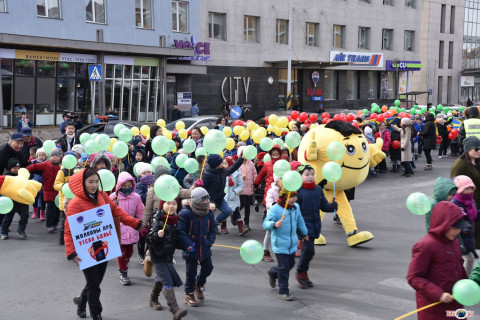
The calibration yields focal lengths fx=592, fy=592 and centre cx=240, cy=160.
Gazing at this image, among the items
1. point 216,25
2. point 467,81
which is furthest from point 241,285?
point 467,81

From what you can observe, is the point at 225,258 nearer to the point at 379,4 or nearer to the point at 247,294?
the point at 247,294

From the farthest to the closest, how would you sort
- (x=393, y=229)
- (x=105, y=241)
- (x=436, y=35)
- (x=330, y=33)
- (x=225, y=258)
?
1. (x=436, y=35)
2. (x=330, y=33)
3. (x=393, y=229)
4. (x=225, y=258)
5. (x=105, y=241)

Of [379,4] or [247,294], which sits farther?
Result: [379,4]

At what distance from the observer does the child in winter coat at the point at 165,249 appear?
21.2 feet

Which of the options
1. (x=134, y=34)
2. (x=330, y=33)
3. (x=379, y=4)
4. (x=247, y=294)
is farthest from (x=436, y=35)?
(x=247, y=294)

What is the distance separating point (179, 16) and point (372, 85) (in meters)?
20.2

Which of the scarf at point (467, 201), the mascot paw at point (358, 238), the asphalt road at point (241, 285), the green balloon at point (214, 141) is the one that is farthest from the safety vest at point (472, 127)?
the green balloon at point (214, 141)

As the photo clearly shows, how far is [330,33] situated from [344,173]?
3297 cm

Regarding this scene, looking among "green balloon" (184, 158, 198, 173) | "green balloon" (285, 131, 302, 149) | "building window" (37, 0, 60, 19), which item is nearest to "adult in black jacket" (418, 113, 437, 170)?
"green balloon" (285, 131, 302, 149)

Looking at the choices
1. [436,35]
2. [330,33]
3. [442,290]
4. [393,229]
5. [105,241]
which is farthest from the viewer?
[436,35]

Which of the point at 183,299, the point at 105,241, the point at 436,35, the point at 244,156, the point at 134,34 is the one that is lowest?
the point at 183,299

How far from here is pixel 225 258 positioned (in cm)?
906

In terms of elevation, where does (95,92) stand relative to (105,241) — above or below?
above

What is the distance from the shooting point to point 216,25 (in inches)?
1355
